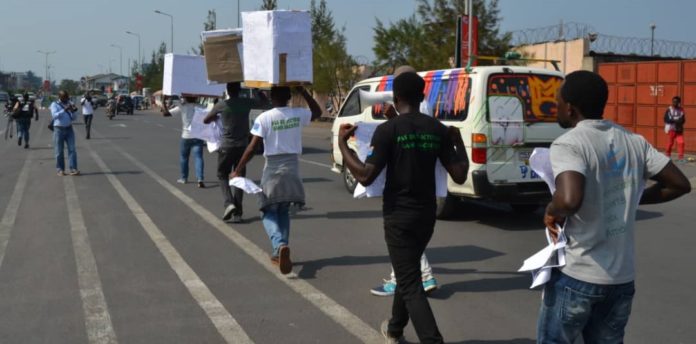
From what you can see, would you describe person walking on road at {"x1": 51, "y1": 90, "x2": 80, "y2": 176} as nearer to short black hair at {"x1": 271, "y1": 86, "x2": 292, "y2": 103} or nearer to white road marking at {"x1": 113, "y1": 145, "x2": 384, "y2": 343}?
white road marking at {"x1": 113, "y1": 145, "x2": 384, "y2": 343}

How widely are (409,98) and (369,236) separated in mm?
4345

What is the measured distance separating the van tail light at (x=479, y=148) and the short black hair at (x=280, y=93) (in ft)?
9.03

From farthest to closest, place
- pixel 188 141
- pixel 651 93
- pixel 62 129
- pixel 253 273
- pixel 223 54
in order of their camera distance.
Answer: pixel 651 93 < pixel 62 129 < pixel 188 141 < pixel 223 54 < pixel 253 273

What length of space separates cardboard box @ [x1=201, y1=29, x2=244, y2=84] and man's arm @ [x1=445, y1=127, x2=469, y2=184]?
4.25m

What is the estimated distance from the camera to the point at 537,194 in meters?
8.58

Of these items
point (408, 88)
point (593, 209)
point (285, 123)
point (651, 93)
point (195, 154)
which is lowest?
point (195, 154)

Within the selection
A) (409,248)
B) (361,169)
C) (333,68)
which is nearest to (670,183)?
(409,248)

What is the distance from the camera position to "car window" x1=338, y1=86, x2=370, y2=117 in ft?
36.7

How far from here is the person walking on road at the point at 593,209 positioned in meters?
2.81

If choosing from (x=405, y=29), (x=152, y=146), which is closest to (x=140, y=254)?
(x=152, y=146)

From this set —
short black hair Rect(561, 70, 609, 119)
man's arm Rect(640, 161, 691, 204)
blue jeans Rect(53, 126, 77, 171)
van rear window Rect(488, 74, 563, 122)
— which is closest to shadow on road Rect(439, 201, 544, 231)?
van rear window Rect(488, 74, 563, 122)

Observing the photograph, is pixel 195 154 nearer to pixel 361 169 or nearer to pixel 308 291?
pixel 308 291

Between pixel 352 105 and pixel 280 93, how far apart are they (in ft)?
16.1

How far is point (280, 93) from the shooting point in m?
6.53
